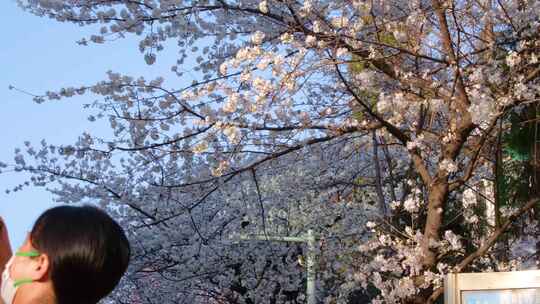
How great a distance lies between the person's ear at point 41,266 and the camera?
207 cm

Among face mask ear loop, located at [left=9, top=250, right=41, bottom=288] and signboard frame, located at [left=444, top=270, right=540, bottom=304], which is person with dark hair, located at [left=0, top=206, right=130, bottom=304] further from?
signboard frame, located at [left=444, top=270, right=540, bottom=304]

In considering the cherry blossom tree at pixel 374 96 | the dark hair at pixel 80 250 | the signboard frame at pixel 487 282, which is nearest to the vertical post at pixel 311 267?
the cherry blossom tree at pixel 374 96

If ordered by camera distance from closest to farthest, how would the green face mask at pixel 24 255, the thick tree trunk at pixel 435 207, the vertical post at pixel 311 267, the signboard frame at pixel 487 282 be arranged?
the green face mask at pixel 24 255
the signboard frame at pixel 487 282
the thick tree trunk at pixel 435 207
the vertical post at pixel 311 267

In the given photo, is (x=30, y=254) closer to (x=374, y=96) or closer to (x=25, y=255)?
(x=25, y=255)

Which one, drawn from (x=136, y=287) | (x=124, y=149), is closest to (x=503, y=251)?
(x=124, y=149)

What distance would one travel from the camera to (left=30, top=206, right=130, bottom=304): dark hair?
2076mm

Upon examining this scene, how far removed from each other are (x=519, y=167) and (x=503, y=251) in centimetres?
104

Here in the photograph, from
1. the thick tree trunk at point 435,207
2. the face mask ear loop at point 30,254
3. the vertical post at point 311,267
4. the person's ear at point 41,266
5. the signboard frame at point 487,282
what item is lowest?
the person's ear at point 41,266

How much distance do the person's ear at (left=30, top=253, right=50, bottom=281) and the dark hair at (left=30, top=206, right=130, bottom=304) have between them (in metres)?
0.01

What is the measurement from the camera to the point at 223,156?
8.37 metres

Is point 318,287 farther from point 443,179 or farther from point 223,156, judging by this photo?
point 443,179

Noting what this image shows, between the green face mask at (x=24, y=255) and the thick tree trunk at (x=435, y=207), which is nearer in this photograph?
the green face mask at (x=24, y=255)

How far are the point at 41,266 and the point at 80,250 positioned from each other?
9 cm

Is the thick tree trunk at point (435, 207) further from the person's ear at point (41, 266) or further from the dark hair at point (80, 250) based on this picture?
the person's ear at point (41, 266)
